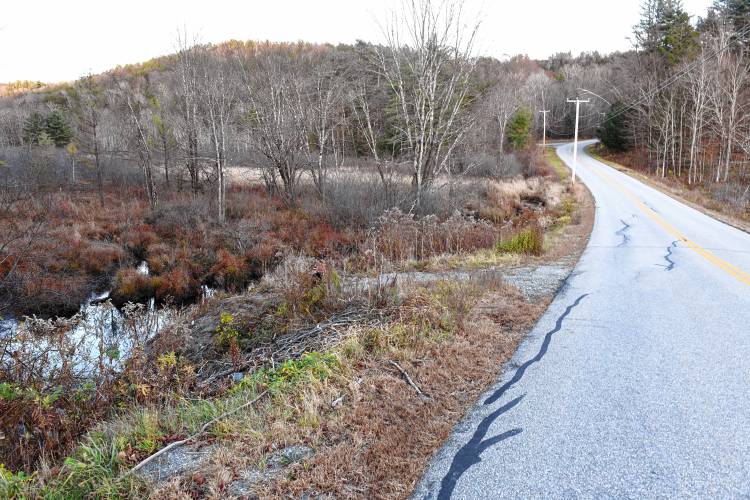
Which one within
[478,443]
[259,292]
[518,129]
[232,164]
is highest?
[518,129]

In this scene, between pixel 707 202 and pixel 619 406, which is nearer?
pixel 619 406

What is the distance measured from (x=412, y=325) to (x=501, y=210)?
18807 millimetres

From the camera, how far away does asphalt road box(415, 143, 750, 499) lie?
2.96 m

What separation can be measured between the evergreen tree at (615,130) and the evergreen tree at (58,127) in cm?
5890

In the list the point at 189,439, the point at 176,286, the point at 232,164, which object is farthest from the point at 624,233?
the point at 232,164

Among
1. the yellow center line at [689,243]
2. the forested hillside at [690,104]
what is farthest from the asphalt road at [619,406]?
the forested hillside at [690,104]

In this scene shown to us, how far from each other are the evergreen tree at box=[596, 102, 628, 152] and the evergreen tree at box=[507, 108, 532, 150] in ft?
39.7

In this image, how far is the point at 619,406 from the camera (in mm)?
3898

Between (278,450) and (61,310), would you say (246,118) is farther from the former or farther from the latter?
(278,450)

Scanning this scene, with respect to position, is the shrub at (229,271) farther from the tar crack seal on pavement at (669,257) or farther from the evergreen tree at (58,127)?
the evergreen tree at (58,127)

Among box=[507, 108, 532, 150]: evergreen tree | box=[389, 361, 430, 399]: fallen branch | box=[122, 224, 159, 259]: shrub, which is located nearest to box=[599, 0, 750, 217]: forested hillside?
box=[507, 108, 532, 150]: evergreen tree

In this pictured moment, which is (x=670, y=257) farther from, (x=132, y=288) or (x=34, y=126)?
(x=34, y=126)

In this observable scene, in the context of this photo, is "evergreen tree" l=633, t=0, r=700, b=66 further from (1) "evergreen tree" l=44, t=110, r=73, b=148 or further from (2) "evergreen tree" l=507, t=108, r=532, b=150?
(1) "evergreen tree" l=44, t=110, r=73, b=148

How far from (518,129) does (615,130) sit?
49.0 ft
